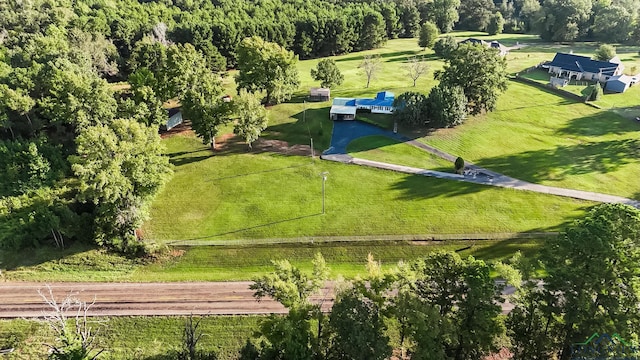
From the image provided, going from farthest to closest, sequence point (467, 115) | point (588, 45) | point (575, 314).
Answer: point (588, 45) → point (467, 115) → point (575, 314)

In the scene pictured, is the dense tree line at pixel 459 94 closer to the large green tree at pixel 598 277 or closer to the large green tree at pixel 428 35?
the large green tree at pixel 598 277

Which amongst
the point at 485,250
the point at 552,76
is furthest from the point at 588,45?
the point at 485,250

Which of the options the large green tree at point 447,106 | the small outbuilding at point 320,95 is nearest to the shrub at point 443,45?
Result: the small outbuilding at point 320,95

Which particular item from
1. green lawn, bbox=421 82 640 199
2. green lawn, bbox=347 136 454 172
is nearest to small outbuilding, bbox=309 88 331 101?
green lawn, bbox=347 136 454 172

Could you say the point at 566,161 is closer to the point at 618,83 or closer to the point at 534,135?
the point at 534,135

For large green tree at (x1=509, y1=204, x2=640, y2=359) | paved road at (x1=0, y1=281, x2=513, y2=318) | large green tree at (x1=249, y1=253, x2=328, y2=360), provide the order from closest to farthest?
1. large green tree at (x1=509, y1=204, x2=640, y2=359)
2. large green tree at (x1=249, y1=253, x2=328, y2=360)
3. paved road at (x1=0, y1=281, x2=513, y2=318)

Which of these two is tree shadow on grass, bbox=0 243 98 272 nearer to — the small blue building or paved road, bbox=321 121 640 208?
paved road, bbox=321 121 640 208

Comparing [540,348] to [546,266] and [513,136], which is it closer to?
[546,266]
